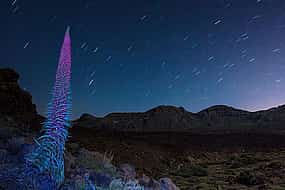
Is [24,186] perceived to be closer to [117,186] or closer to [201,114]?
[117,186]

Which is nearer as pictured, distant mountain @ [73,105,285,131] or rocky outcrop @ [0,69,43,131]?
rocky outcrop @ [0,69,43,131]

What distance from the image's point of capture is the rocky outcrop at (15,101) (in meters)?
16.0

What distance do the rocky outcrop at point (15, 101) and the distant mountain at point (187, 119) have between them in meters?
71.3

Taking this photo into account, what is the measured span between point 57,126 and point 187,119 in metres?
109

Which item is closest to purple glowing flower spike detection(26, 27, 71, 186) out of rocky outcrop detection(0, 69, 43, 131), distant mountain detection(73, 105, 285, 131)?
rocky outcrop detection(0, 69, 43, 131)

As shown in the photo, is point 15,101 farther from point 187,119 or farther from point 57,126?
point 187,119

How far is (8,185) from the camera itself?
456 cm

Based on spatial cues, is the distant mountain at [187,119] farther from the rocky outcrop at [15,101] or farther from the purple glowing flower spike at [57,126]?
the purple glowing flower spike at [57,126]

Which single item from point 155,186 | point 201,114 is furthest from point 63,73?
point 201,114

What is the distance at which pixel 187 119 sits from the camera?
111m

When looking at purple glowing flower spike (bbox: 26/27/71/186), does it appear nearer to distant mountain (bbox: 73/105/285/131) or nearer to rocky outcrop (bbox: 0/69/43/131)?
rocky outcrop (bbox: 0/69/43/131)

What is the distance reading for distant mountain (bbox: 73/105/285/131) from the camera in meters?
98.1

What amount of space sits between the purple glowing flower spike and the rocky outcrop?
1172 cm

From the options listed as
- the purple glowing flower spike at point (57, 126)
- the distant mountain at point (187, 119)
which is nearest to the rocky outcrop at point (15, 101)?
the purple glowing flower spike at point (57, 126)
